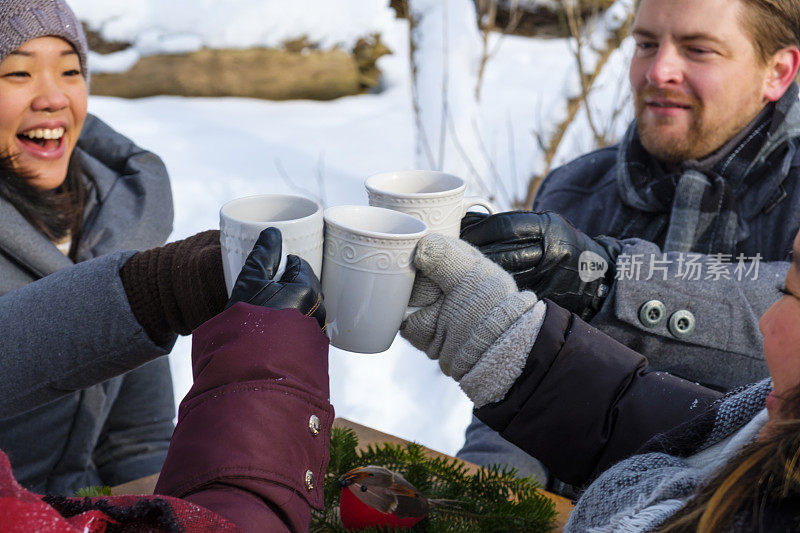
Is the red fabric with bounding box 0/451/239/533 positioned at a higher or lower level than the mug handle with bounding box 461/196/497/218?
lower

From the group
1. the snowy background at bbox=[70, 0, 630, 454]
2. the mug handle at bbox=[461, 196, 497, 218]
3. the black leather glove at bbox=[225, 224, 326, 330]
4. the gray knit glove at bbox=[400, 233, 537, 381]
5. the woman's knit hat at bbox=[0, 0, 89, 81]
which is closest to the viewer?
the black leather glove at bbox=[225, 224, 326, 330]

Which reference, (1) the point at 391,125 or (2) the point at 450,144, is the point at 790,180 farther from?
(1) the point at 391,125

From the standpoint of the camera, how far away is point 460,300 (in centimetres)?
135

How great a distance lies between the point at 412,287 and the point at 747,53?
1.38 meters

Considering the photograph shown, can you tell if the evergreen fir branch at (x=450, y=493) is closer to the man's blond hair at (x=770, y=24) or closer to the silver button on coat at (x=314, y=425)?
the silver button on coat at (x=314, y=425)

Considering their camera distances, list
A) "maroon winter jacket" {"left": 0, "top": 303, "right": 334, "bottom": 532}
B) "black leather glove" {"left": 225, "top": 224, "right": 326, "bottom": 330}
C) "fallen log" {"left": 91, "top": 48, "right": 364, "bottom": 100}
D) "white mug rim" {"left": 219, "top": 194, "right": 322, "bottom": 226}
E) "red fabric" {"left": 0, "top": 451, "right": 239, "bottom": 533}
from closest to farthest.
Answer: "red fabric" {"left": 0, "top": 451, "right": 239, "bottom": 533}
"maroon winter jacket" {"left": 0, "top": 303, "right": 334, "bottom": 532}
"black leather glove" {"left": 225, "top": 224, "right": 326, "bottom": 330}
"white mug rim" {"left": 219, "top": 194, "right": 322, "bottom": 226}
"fallen log" {"left": 91, "top": 48, "right": 364, "bottom": 100}

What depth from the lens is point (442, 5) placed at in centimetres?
438

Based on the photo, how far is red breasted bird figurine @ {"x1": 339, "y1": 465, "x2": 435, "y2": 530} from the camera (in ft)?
3.66

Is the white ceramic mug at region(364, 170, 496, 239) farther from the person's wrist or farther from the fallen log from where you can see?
the fallen log

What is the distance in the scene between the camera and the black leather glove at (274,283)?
109 centimetres

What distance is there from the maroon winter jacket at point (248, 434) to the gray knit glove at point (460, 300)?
0.33 meters

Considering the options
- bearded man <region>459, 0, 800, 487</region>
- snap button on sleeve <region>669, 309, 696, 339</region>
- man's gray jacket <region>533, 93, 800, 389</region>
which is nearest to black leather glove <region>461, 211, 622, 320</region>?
bearded man <region>459, 0, 800, 487</region>

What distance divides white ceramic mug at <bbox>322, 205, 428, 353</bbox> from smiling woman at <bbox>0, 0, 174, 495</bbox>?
2.60 feet

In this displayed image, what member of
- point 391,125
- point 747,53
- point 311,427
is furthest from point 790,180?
point 391,125
